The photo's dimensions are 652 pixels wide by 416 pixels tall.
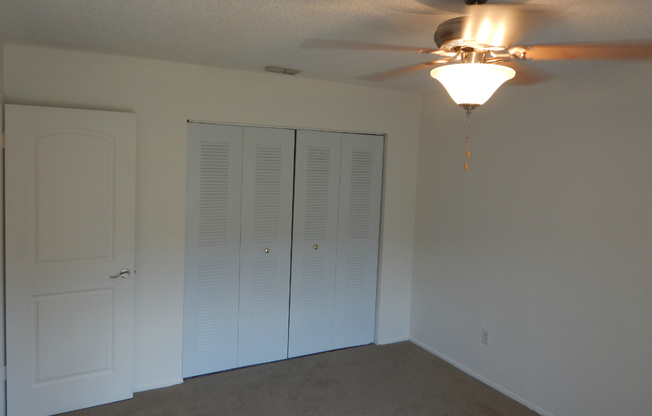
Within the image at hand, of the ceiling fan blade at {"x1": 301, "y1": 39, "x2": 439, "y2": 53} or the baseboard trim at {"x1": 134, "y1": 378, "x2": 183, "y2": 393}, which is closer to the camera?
the ceiling fan blade at {"x1": 301, "y1": 39, "x2": 439, "y2": 53}

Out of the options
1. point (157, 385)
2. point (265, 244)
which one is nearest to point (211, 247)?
point (265, 244)

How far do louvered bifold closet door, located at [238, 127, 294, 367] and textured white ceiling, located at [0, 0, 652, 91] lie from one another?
2.58ft

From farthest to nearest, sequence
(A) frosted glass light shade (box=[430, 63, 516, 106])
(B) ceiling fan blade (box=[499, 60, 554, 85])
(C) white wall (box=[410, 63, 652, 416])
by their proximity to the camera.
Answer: (B) ceiling fan blade (box=[499, 60, 554, 85])
(C) white wall (box=[410, 63, 652, 416])
(A) frosted glass light shade (box=[430, 63, 516, 106])

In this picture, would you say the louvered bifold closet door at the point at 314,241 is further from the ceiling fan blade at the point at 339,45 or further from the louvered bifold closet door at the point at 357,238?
the ceiling fan blade at the point at 339,45

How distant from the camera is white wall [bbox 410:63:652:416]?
244 centimetres

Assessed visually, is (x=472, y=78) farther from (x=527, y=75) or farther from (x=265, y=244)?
(x=265, y=244)

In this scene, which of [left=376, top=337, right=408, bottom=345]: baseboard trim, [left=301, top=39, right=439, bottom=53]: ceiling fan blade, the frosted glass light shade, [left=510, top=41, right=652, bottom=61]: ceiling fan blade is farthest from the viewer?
[left=376, top=337, right=408, bottom=345]: baseboard trim

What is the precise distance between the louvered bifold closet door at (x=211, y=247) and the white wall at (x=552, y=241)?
1742mm

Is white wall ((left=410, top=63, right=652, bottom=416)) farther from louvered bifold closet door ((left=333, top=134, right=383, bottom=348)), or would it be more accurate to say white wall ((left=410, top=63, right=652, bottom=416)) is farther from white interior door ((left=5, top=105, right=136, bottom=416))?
white interior door ((left=5, top=105, right=136, bottom=416))

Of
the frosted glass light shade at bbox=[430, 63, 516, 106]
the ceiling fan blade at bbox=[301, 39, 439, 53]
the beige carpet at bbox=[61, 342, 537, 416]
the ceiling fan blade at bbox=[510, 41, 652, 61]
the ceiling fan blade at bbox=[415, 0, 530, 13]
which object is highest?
the ceiling fan blade at bbox=[301, 39, 439, 53]

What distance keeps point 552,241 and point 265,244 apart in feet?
6.75

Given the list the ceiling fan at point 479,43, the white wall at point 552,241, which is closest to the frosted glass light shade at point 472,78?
the ceiling fan at point 479,43

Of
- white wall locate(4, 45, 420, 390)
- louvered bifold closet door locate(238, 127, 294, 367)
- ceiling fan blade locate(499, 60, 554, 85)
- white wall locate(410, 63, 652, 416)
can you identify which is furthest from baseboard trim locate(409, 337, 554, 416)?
ceiling fan blade locate(499, 60, 554, 85)

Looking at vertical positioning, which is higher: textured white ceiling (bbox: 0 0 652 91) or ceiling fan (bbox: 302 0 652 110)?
textured white ceiling (bbox: 0 0 652 91)
